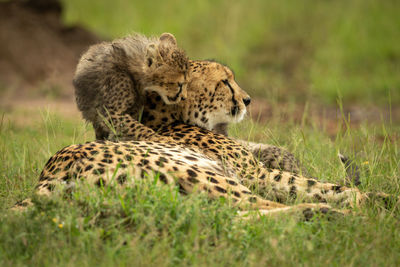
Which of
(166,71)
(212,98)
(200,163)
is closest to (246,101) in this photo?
(212,98)

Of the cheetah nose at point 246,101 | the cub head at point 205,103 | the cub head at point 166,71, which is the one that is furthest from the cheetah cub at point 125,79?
the cheetah nose at point 246,101

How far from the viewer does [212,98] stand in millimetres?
4719

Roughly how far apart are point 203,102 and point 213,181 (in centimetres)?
137

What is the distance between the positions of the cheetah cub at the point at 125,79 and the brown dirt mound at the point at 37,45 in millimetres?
6411

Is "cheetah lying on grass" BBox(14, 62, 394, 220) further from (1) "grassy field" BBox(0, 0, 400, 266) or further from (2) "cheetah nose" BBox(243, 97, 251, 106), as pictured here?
(1) "grassy field" BBox(0, 0, 400, 266)

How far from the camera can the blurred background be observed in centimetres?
1076

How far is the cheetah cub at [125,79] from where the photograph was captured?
4.54m

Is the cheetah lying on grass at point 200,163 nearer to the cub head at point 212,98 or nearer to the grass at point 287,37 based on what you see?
the cub head at point 212,98

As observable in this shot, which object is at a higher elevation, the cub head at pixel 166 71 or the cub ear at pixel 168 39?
the cub ear at pixel 168 39

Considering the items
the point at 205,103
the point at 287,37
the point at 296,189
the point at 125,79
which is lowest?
the point at 296,189

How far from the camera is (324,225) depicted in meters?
3.21

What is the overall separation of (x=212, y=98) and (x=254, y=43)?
27.0ft

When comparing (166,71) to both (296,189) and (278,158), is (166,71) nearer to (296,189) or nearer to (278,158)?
(278,158)

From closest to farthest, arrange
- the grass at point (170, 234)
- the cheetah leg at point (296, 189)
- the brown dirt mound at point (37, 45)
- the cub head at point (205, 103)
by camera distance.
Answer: the grass at point (170, 234) < the cheetah leg at point (296, 189) < the cub head at point (205, 103) < the brown dirt mound at point (37, 45)
